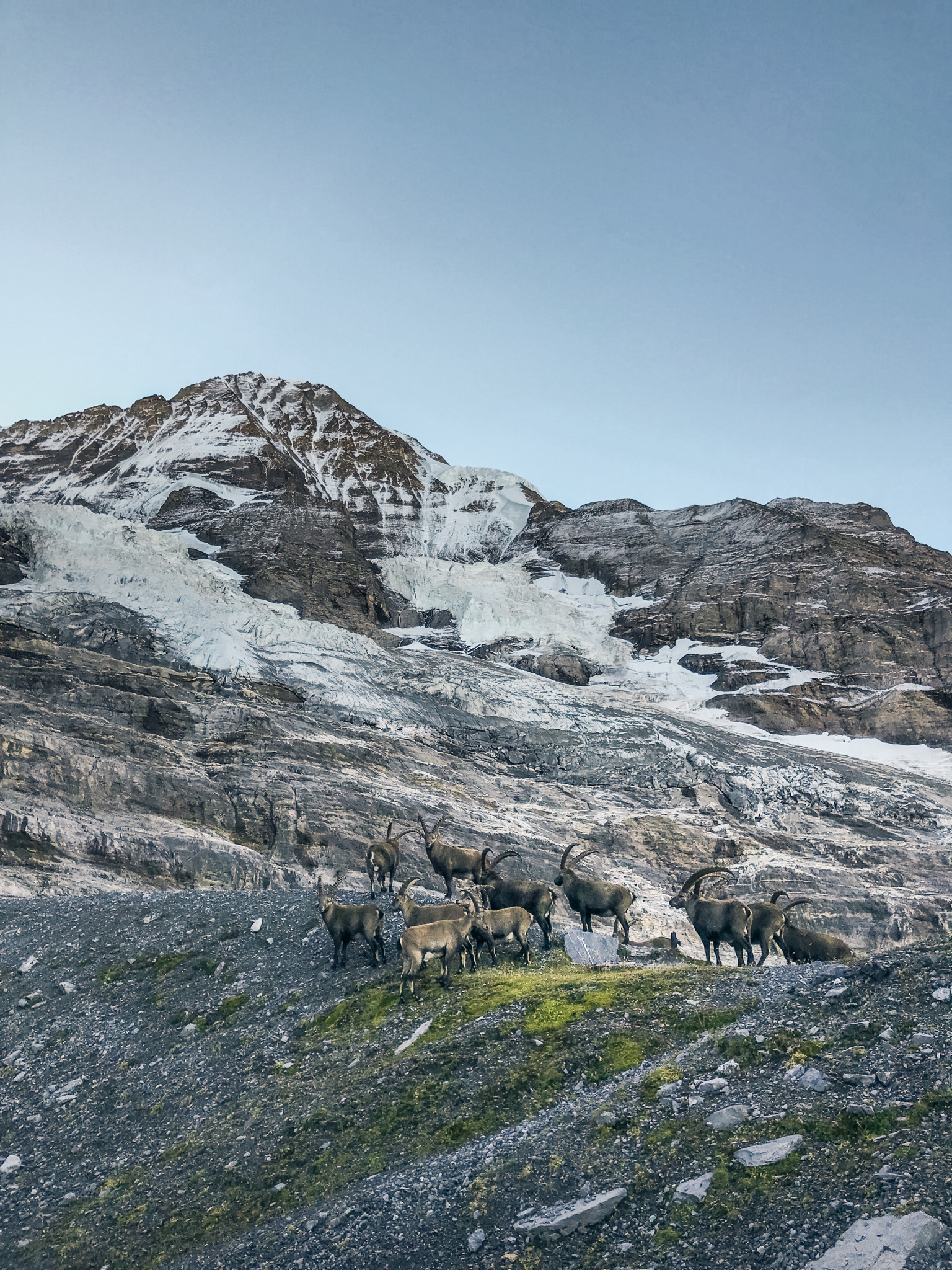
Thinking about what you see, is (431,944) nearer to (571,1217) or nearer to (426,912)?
(426,912)

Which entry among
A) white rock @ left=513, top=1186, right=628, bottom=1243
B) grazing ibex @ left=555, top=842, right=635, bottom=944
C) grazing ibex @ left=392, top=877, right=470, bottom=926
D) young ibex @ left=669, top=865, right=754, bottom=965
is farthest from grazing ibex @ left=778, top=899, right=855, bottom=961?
white rock @ left=513, top=1186, right=628, bottom=1243

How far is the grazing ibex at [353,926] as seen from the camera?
16000 mm

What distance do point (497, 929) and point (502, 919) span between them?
Result: 22cm

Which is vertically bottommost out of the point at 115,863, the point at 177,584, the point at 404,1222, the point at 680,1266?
the point at 115,863

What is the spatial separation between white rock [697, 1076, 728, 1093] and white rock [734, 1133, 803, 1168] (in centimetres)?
118

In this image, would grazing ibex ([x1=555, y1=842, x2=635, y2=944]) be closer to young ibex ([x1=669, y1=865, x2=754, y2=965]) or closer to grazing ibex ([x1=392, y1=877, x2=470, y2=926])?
young ibex ([x1=669, y1=865, x2=754, y2=965])

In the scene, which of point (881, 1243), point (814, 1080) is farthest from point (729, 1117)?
point (881, 1243)

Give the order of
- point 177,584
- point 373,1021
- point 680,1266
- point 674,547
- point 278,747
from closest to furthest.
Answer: point 680,1266 < point 373,1021 < point 278,747 < point 177,584 < point 674,547

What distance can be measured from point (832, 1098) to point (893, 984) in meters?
2.28

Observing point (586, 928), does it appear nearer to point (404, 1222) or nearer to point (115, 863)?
point (404, 1222)

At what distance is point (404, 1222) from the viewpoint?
28.4ft

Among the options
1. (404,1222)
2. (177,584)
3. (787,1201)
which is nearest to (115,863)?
(404,1222)

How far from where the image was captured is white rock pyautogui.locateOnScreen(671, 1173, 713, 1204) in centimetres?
771

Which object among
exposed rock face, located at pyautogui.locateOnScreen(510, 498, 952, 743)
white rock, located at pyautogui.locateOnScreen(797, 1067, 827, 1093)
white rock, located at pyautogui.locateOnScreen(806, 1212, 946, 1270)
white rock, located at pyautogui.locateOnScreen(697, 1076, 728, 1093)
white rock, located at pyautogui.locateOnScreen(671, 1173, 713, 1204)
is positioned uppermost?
exposed rock face, located at pyautogui.locateOnScreen(510, 498, 952, 743)
